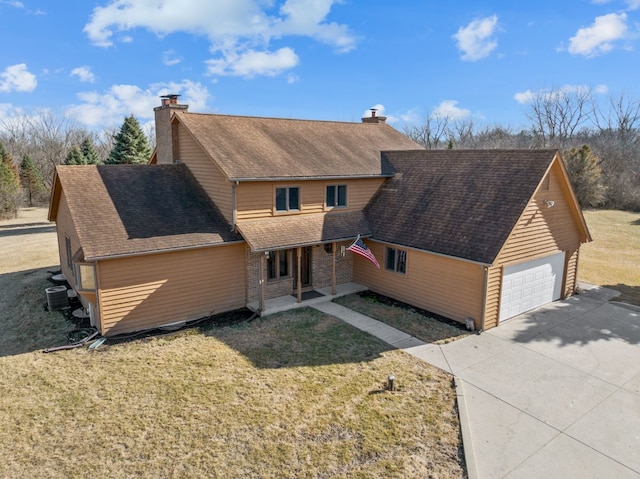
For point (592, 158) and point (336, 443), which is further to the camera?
point (592, 158)

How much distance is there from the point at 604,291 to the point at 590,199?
95.8 ft

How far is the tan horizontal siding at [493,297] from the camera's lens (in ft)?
A: 44.5

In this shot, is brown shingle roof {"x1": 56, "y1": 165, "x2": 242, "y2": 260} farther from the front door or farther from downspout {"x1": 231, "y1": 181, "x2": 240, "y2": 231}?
the front door

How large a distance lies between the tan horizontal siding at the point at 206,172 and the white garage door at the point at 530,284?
983cm

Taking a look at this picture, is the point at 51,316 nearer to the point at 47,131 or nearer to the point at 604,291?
the point at 604,291

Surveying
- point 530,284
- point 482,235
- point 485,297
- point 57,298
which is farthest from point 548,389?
point 57,298

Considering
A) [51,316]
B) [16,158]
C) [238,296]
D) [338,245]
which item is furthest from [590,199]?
[16,158]

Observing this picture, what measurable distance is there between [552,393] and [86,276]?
519 inches

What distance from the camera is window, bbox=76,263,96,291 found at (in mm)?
12633

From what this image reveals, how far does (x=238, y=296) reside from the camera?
50.7 ft

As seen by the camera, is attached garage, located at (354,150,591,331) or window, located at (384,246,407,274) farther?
window, located at (384,246,407,274)

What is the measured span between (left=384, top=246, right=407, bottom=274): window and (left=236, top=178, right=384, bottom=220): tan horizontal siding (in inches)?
108

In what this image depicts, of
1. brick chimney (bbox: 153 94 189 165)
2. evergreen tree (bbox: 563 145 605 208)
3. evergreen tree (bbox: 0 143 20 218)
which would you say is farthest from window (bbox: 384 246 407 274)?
evergreen tree (bbox: 0 143 20 218)

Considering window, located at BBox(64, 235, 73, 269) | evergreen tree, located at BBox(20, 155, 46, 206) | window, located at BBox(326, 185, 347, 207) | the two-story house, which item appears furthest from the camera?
evergreen tree, located at BBox(20, 155, 46, 206)
